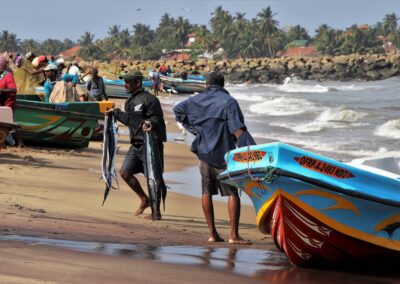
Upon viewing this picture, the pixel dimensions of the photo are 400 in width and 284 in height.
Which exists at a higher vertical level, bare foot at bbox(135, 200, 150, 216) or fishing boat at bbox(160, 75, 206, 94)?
bare foot at bbox(135, 200, 150, 216)

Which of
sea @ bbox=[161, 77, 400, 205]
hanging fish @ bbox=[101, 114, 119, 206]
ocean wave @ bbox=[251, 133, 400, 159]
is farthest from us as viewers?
ocean wave @ bbox=[251, 133, 400, 159]

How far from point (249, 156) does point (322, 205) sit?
2.34ft

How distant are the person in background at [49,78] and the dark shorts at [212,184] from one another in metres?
8.33

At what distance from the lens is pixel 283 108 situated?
1545 inches

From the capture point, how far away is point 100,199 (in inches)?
414

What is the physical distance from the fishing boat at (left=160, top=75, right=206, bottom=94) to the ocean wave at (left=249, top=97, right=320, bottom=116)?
930 centimetres

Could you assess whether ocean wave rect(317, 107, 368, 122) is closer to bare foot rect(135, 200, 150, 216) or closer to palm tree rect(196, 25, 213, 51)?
bare foot rect(135, 200, 150, 216)

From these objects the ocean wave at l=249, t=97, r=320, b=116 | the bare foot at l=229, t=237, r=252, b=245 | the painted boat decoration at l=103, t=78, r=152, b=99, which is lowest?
the ocean wave at l=249, t=97, r=320, b=116

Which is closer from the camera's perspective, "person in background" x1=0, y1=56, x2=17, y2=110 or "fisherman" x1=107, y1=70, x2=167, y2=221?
"fisherman" x1=107, y1=70, x2=167, y2=221

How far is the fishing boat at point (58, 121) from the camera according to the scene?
49.1ft

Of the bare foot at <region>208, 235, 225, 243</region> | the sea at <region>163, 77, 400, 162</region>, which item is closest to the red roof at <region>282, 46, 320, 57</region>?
the sea at <region>163, 77, 400, 162</region>

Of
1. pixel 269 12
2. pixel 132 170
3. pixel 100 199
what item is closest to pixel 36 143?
pixel 100 199

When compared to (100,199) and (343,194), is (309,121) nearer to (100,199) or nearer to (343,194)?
(100,199)

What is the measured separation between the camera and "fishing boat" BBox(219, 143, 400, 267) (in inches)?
255
